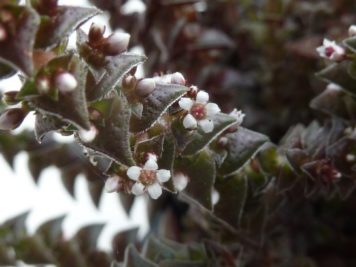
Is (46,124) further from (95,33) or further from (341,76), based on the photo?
(341,76)

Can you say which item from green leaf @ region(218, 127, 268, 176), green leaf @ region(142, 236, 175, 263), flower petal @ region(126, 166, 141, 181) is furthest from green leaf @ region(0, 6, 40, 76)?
green leaf @ region(142, 236, 175, 263)

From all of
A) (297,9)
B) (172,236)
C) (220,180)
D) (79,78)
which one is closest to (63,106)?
(79,78)

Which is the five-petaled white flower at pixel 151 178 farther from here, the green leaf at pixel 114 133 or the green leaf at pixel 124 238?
the green leaf at pixel 124 238

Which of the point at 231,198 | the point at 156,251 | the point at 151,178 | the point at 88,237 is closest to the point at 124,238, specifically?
the point at 88,237

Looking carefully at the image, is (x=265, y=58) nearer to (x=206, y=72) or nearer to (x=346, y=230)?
(x=206, y=72)

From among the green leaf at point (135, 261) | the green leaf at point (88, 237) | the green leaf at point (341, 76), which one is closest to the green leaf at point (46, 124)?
the green leaf at point (135, 261)

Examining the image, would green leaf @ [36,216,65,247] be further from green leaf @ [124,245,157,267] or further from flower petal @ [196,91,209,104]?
flower petal @ [196,91,209,104]

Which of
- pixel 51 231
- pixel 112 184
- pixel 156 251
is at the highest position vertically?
pixel 112 184
